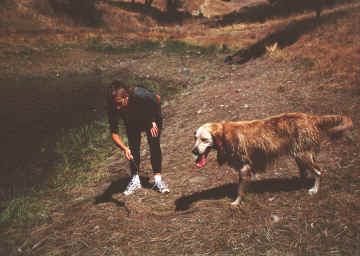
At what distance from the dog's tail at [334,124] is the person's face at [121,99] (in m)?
2.78

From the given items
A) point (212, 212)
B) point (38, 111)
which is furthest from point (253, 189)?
point (38, 111)

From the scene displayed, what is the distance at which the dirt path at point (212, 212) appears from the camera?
3.13 metres

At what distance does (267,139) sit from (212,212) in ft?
4.41

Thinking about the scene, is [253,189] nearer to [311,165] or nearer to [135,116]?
[311,165]

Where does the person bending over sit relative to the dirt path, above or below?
above

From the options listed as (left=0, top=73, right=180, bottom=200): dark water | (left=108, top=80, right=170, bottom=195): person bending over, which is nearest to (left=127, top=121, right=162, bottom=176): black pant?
(left=108, top=80, right=170, bottom=195): person bending over

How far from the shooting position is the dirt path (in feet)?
10.3

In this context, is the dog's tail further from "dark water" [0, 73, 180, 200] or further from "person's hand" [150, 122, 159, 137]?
"dark water" [0, 73, 180, 200]

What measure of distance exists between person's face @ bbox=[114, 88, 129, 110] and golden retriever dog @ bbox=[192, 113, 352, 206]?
1.22 m

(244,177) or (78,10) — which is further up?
(78,10)

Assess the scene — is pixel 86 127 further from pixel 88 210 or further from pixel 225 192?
pixel 225 192

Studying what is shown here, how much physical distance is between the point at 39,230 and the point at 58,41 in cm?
1568

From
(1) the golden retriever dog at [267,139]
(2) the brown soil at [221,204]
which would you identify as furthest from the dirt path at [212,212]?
(1) the golden retriever dog at [267,139]

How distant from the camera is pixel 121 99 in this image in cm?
387
